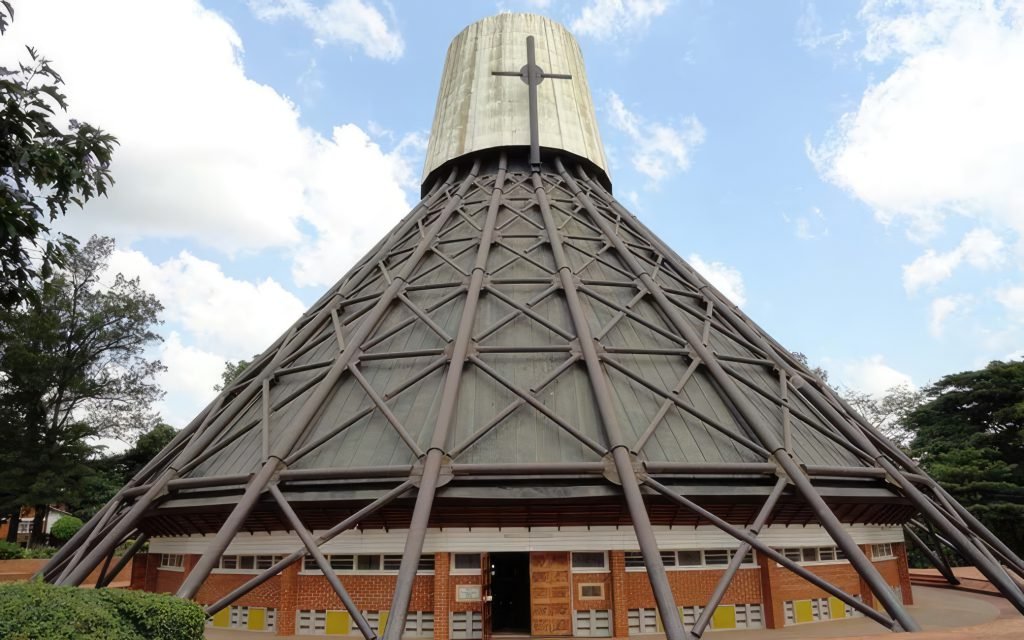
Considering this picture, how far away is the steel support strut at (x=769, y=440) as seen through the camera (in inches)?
306

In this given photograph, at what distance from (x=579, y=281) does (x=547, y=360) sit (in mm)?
2690

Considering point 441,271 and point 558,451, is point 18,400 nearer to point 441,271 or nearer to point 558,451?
point 441,271

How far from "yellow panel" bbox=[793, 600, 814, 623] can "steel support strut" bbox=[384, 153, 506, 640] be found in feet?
24.4

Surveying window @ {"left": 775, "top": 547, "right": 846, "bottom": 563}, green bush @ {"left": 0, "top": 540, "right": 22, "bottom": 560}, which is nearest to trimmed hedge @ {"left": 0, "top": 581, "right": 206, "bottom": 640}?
window @ {"left": 775, "top": 547, "right": 846, "bottom": 563}

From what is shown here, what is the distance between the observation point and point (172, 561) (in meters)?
12.9

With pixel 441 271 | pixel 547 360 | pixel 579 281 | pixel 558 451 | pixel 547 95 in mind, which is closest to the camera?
pixel 558 451

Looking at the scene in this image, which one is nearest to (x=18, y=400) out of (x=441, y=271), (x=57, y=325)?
(x=57, y=325)

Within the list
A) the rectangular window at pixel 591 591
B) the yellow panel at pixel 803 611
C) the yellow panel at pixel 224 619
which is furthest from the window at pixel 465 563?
the yellow panel at pixel 803 611

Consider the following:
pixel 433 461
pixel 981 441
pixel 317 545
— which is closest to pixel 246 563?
pixel 317 545

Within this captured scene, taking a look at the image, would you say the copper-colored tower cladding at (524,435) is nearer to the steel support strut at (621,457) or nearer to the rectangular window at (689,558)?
the steel support strut at (621,457)

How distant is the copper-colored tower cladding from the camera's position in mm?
8805

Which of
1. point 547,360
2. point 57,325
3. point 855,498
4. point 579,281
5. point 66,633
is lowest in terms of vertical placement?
point 66,633

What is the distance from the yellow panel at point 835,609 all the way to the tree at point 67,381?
128ft

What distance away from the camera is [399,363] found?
11977 mm
